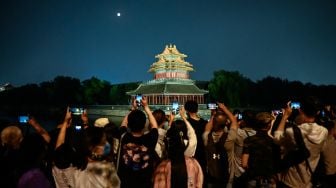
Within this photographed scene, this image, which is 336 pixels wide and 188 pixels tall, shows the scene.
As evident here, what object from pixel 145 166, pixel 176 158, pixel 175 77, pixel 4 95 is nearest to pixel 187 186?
pixel 176 158

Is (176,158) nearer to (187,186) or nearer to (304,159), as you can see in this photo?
(187,186)

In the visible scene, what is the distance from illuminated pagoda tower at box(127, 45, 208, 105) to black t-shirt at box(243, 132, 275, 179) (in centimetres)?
3858

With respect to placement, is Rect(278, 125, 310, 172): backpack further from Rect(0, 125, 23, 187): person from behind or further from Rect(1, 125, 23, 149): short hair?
Rect(1, 125, 23, 149): short hair

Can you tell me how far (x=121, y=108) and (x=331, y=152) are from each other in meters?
47.4

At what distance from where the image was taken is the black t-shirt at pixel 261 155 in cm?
401

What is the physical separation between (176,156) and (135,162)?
719 millimetres

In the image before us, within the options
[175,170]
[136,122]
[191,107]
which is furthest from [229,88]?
[175,170]

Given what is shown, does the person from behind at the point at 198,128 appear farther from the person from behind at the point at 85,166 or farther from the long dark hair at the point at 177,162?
the person from behind at the point at 85,166

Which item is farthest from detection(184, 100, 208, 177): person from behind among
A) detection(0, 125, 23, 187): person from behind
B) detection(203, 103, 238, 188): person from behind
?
detection(0, 125, 23, 187): person from behind

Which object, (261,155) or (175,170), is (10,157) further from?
(261,155)

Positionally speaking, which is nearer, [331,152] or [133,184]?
[133,184]

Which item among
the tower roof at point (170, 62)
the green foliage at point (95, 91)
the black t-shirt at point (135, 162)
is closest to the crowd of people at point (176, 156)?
the black t-shirt at point (135, 162)

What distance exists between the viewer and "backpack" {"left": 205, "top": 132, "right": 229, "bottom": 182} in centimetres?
438

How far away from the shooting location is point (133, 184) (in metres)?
3.65
